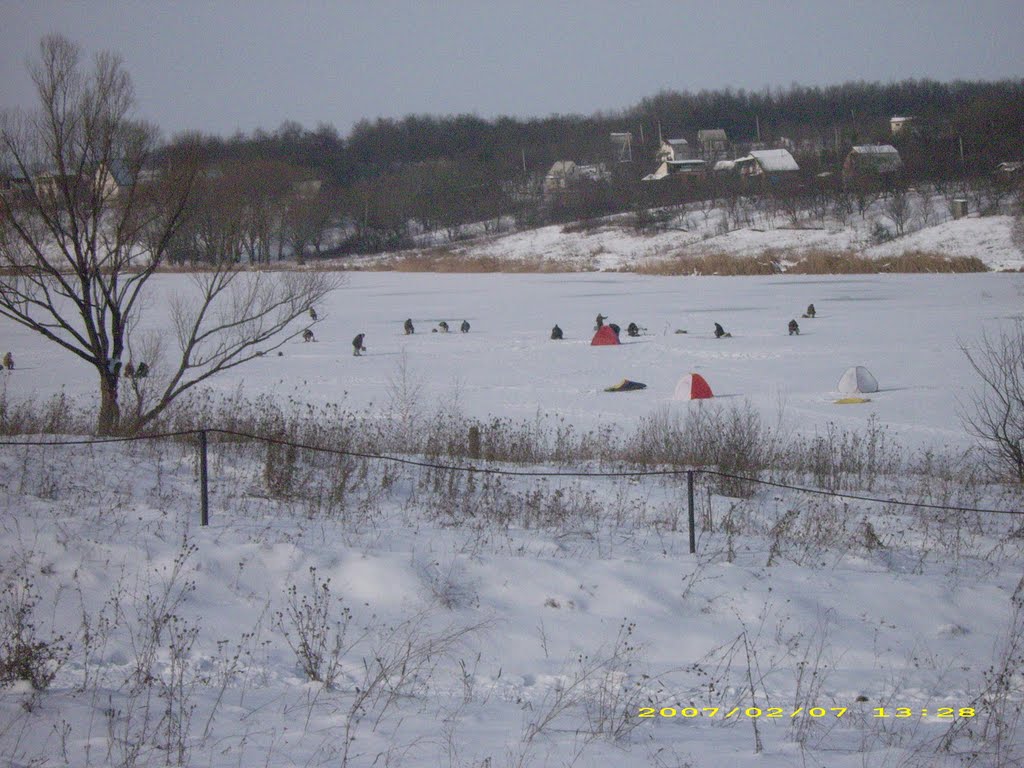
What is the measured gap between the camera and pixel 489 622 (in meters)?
6.55

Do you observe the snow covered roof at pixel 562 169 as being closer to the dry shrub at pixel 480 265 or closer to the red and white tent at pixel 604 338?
the dry shrub at pixel 480 265

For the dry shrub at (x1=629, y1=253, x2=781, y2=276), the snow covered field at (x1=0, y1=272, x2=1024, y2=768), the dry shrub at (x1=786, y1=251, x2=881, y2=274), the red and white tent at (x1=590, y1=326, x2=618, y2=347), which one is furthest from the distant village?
the snow covered field at (x1=0, y1=272, x2=1024, y2=768)

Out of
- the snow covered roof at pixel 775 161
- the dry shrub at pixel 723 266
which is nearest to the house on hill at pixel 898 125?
the snow covered roof at pixel 775 161

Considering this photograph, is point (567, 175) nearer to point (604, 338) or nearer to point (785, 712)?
point (604, 338)

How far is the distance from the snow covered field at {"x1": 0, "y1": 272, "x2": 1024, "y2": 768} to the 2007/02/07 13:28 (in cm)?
2

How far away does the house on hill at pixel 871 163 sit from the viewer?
80875 mm

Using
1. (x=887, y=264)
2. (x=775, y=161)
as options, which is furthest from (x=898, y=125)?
(x=887, y=264)

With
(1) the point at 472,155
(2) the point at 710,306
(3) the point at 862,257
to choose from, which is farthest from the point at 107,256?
(1) the point at 472,155

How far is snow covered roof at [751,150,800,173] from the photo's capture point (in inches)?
3752

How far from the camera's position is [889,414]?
678 inches

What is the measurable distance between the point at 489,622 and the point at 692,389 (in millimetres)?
13048

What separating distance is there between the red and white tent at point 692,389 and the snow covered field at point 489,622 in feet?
25.8

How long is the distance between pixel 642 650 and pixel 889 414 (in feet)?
40.8

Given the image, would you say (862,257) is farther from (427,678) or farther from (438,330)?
(427,678)
